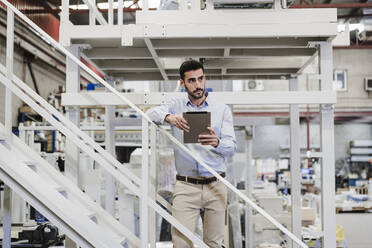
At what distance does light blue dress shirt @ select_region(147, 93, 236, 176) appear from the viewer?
9.35 feet

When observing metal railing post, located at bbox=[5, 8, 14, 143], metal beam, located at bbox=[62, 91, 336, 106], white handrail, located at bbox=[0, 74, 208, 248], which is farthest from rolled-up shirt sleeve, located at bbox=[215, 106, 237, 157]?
metal railing post, located at bbox=[5, 8, 14, 143]

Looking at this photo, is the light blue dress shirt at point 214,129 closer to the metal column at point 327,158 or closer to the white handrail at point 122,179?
the white handrail at point 122,179

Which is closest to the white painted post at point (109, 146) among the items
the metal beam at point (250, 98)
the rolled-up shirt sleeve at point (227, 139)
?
the metal beam at point (250, 98)

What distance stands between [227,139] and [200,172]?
306 mm

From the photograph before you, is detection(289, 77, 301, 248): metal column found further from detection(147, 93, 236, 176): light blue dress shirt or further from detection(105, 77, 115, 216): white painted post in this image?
detection(105, 77, 115, 216): white painted post

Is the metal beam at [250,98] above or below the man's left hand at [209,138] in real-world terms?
above

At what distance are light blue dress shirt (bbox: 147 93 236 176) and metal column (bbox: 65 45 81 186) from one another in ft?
2.22

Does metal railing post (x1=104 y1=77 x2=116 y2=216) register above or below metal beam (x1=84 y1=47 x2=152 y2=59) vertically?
below

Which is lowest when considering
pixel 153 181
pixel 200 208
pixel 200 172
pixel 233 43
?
pixel 200 208

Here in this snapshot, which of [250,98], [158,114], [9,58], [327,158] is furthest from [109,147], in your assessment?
[327,158]

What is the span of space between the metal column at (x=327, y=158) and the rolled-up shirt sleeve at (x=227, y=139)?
0.75 meters

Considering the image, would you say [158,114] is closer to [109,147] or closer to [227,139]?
[227,139]

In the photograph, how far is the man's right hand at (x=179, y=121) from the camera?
8.37 ft

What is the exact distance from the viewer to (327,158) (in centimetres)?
307
